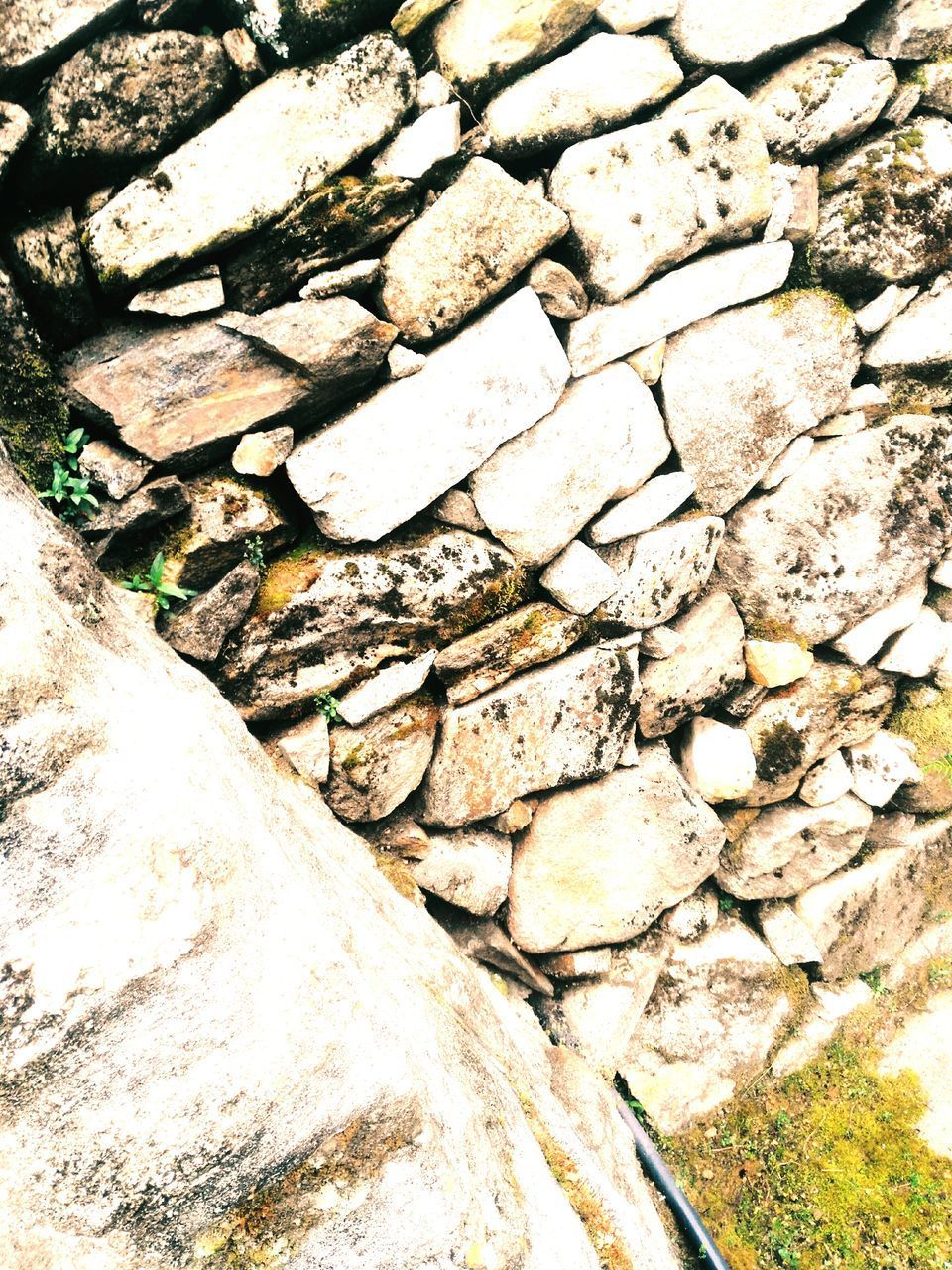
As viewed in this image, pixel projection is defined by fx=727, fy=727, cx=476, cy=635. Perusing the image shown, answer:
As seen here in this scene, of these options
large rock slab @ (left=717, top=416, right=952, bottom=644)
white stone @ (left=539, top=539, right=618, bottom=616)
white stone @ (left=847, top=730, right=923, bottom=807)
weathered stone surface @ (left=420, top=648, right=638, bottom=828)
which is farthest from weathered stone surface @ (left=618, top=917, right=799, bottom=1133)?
white stone @ (left=539, top=539, right=618, bottom=616)

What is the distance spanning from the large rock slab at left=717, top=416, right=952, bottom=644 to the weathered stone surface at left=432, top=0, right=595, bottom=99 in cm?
392

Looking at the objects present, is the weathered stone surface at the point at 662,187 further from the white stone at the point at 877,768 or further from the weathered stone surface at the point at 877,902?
the weathered stone surface at the point at 877,902

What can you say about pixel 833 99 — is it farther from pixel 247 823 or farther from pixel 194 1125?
pixel 194 1125

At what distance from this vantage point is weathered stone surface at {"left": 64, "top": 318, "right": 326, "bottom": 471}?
4.41 meters

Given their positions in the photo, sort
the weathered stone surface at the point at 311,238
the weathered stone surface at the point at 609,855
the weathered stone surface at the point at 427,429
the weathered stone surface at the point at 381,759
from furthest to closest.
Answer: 1. the weathered stone surface at the point at 609,855
2. the weathered stone surface at the point at 381,759
3. the weathered stone surface at the point at 427,429
4. the weathered stone surface at the point at 311,238

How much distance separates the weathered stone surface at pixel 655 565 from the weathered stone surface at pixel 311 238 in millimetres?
2980

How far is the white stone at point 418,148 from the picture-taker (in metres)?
4.74

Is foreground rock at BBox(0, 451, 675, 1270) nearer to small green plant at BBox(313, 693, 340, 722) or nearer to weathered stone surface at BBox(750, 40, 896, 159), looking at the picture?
small green plant at BBox(313, 693, 340, 722)

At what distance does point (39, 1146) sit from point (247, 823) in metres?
1.70

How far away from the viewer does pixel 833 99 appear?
5641 millimetres

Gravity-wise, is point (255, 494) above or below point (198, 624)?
above

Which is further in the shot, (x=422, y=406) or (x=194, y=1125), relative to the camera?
(x=422, y=406)

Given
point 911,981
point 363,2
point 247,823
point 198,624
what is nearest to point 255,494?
point 198,624

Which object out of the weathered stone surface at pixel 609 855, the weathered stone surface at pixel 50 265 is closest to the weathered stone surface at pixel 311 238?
the weathered stone surface at pixel 50 265
